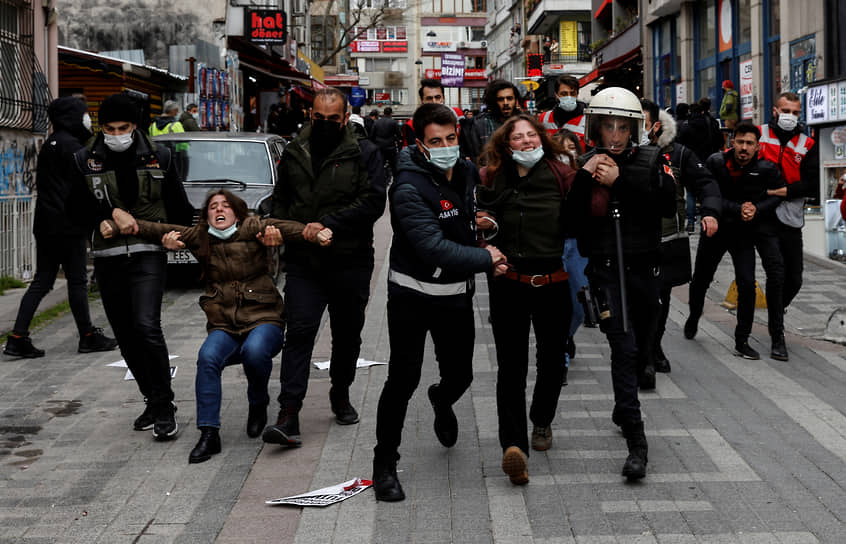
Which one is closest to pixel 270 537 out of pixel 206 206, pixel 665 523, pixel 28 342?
pixel 665 523

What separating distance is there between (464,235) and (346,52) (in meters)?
93.9

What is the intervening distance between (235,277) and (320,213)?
0.60 metres

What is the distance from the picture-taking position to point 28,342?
8906mm

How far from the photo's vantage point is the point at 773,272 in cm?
850

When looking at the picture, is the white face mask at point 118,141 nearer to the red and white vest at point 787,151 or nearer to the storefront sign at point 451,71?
the red and white vest at point 787,151

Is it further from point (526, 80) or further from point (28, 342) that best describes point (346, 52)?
point (28, 342)

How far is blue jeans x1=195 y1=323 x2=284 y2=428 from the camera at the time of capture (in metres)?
5.93

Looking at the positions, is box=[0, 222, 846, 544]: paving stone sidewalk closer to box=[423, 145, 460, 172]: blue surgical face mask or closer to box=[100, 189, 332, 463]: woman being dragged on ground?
box=[100, 189, 332, 463]: woman being dragged on ground

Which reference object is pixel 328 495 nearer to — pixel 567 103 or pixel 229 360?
pixel 229 360

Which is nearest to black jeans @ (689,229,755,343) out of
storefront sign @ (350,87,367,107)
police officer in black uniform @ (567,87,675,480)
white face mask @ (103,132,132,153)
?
police officer in black uniform @ (567,87,675,480)

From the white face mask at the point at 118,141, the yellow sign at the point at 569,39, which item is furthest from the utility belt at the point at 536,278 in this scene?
the yellow sign at the point at 569,39

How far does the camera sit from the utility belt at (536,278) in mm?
5305

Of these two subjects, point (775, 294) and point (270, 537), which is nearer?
point (270, 537)

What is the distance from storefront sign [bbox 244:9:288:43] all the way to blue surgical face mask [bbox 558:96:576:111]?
69.7 feet
